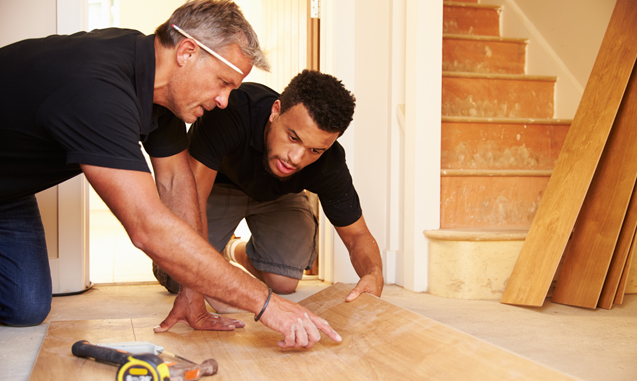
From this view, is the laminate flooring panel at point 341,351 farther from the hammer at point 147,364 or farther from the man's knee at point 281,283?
the man's knee at point 281,283

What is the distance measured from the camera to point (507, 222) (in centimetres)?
263

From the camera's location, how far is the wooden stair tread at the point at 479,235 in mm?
2315

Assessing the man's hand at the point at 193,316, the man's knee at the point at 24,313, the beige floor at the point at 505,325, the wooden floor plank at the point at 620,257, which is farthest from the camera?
the wooden floor plank at the point at 620,257

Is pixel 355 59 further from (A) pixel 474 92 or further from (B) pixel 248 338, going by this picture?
(B) pixel 248 338

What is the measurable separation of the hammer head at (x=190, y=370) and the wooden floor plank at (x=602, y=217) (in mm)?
1657

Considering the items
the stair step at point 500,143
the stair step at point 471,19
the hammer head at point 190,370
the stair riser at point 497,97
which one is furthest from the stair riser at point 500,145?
the hammer head at point 190,370

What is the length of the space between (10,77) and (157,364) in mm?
774

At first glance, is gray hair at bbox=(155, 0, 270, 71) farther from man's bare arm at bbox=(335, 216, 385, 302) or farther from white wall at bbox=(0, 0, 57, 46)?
white wall at bbox=(0, 0, 57, 46)

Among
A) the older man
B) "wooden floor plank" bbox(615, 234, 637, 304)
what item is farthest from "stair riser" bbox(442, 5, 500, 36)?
the older man

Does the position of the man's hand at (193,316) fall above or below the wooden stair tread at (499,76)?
below

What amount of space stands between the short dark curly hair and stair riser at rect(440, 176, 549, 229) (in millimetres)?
1109

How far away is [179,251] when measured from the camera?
1106 millimetres

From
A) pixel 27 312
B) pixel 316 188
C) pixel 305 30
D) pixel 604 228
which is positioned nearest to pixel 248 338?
pixel 316 188

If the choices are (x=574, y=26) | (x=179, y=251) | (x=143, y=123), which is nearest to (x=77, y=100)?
(x=143, y=123)
